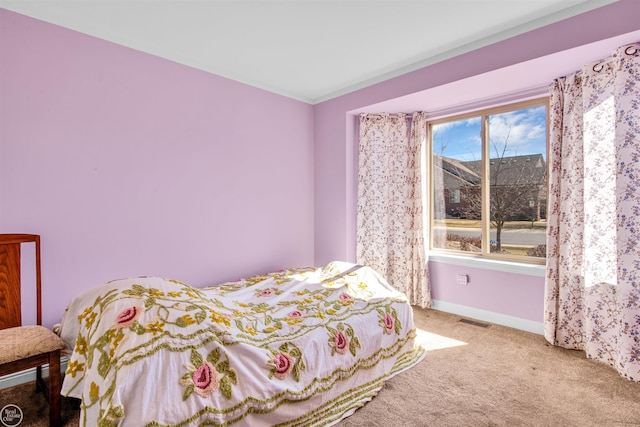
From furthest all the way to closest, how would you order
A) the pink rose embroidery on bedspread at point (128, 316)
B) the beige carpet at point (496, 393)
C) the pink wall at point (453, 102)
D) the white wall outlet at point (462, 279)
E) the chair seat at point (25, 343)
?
the white wall outlet at point (462, 279) < the pink wall at point (453, 102) < the beige carpet at point (496, 393) < the chair seat at point (25, 343) < the pink rose embroidery on bedspread at point (128, 316)

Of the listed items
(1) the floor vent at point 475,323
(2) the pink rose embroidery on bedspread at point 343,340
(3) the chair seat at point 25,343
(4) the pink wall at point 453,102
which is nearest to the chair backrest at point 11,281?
(3) the chair seat at point 25,343

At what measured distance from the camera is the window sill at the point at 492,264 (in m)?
3.09

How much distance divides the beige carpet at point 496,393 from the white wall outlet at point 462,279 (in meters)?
0.82

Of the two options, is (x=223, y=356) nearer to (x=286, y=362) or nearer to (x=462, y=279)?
(x=286, y=362)

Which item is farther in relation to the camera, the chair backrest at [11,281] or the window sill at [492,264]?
the window sill at [492,264]

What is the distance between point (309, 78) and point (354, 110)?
669mm

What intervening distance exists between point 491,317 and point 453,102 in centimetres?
239

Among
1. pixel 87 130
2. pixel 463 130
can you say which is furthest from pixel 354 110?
pixel 87 130

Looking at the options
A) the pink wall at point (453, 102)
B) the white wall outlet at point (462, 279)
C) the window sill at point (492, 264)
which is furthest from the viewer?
the white wall outlet at point (462, 279)

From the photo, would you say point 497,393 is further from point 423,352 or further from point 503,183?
point 503,183

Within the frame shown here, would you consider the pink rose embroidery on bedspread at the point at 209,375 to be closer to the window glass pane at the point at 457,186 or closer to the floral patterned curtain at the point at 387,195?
the floral patterned curtain at the point at 387,195

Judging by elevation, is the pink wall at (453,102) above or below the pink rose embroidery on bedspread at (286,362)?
above

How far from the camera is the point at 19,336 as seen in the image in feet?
5.88

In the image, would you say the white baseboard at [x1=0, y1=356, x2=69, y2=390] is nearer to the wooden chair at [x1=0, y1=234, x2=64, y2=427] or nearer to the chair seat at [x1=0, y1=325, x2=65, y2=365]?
the wooden chair at [x1=0, y1=234, x2=64, y2=427]
